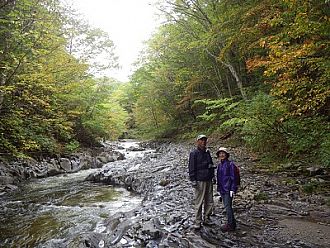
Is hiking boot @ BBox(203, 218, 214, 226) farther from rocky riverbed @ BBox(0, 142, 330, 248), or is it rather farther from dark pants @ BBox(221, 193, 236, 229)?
dark pants @ BBox(221, 193, 236, 229)

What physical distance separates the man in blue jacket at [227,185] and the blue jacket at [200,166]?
1.09 ft

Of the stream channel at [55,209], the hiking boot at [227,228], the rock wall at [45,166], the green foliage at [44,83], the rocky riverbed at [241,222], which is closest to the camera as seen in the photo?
the rocky riverbed at [241,222]

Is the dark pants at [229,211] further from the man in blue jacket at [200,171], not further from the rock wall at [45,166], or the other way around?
the rock wall at [45,166]

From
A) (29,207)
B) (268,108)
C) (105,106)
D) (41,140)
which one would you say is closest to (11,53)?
(29,207)

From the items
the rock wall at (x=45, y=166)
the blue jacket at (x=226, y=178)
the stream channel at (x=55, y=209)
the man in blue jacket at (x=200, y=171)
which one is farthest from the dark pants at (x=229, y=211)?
the rock wall at (x=45, y=166)

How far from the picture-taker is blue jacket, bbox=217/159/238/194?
558 centimetres

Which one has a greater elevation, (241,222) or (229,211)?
Result: (229,211)

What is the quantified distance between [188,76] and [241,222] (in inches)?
807

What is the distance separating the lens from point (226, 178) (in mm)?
5656

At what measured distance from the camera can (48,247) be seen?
623 centimetres

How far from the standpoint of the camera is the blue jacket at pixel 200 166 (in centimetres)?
602

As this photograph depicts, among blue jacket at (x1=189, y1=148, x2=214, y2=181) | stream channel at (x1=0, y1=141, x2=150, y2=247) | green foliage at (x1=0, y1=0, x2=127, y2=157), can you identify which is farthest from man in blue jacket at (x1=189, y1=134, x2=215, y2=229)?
green foliage at (x1=0, y1=0, x2=127, y2=157)

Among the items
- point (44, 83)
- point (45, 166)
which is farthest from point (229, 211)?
point (45, 166)

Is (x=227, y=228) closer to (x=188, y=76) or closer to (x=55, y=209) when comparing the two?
(x=55, y=209)
